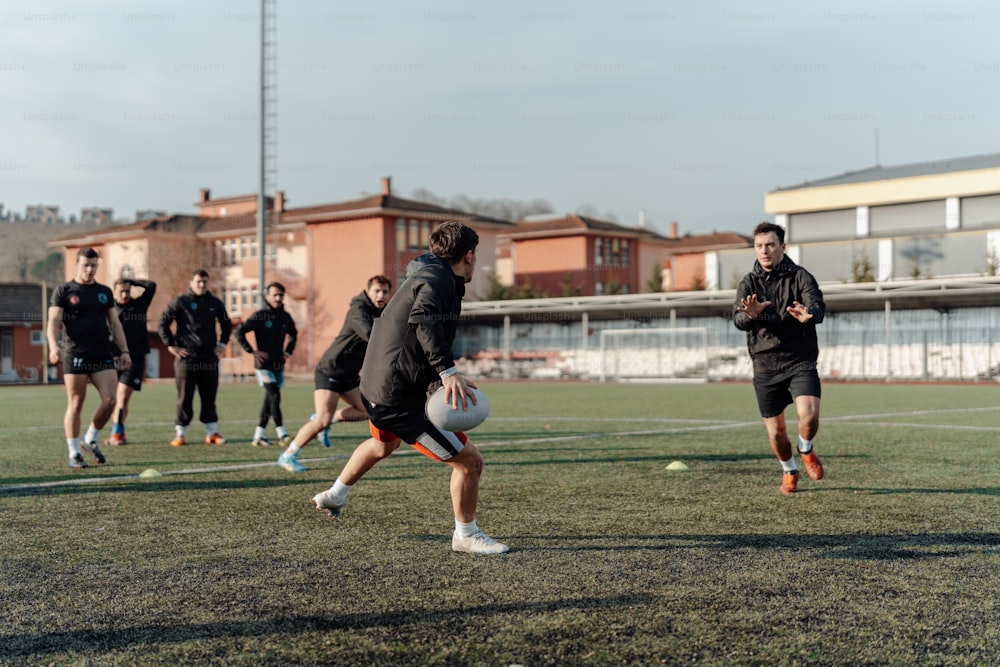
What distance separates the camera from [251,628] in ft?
13.6

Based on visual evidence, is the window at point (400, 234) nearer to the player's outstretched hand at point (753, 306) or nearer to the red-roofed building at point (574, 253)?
the red-roofed building at point (574, 253)

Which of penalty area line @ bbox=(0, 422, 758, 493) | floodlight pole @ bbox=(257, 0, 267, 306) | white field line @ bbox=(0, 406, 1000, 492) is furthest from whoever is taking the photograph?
floodlight pole @ bbox=(257, 0, 267, 306)

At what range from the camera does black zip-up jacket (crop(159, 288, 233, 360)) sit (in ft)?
42.8

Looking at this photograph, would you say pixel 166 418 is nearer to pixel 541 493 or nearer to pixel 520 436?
pixel 520 436

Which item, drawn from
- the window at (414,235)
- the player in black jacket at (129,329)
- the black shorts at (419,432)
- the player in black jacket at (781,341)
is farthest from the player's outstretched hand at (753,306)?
the window at (414,235)

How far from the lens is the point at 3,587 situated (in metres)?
4.92

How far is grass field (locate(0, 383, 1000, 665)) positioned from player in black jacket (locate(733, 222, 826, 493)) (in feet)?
1.59

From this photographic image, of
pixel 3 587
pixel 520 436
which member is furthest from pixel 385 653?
pixel 520 436

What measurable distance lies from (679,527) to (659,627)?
94.7 inches

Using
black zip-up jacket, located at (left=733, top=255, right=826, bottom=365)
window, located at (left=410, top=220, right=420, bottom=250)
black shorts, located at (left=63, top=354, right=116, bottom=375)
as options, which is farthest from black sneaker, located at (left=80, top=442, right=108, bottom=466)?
window, located at (left=410, top=220, right=420, bottom=250)

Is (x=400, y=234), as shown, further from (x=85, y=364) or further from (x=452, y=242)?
(x=452, y=242)

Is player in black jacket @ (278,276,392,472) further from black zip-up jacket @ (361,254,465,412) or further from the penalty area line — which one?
black zip-up jacket @ (361,254,465,412)

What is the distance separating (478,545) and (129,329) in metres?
9.12

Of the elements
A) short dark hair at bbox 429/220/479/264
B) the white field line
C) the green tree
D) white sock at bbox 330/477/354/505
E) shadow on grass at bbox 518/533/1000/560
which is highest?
the green tree
